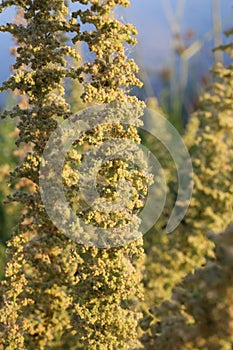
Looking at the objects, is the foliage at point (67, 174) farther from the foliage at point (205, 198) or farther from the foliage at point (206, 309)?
the foliage at point (206, 309)

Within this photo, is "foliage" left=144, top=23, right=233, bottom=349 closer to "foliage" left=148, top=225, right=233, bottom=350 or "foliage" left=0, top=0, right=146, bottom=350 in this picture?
"foliage" left=0, top=0, right=146, bottom=350

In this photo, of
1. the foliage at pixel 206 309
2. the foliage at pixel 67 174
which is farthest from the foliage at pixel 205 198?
the foliage at pixel 206 309

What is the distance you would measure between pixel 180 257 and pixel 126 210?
4.09 metres

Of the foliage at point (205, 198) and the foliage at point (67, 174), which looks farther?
the foliage at point (205, 198)

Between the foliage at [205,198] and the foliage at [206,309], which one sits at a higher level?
the foliage at [205,198]

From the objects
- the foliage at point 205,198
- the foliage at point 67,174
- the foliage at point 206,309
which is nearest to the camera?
the foliage at point 206,309

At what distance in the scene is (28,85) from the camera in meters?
11.4

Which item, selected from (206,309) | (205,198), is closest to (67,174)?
(205,198)

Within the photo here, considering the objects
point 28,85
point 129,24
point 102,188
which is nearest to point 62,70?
point 28,85

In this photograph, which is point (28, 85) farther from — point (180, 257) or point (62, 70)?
point (180, 257)

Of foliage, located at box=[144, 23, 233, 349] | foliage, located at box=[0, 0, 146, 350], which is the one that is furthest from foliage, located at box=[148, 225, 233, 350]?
foliage, located at box=[144, 23, 233, 349]

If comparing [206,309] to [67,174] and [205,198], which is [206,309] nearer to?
[67,174]

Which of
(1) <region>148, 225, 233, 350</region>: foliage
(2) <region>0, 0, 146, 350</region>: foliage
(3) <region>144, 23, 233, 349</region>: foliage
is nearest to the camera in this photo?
(1) <region>148, 225, 233, 350</region>: foliage

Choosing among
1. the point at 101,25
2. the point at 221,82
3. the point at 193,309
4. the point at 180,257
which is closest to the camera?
the point at 193,309
